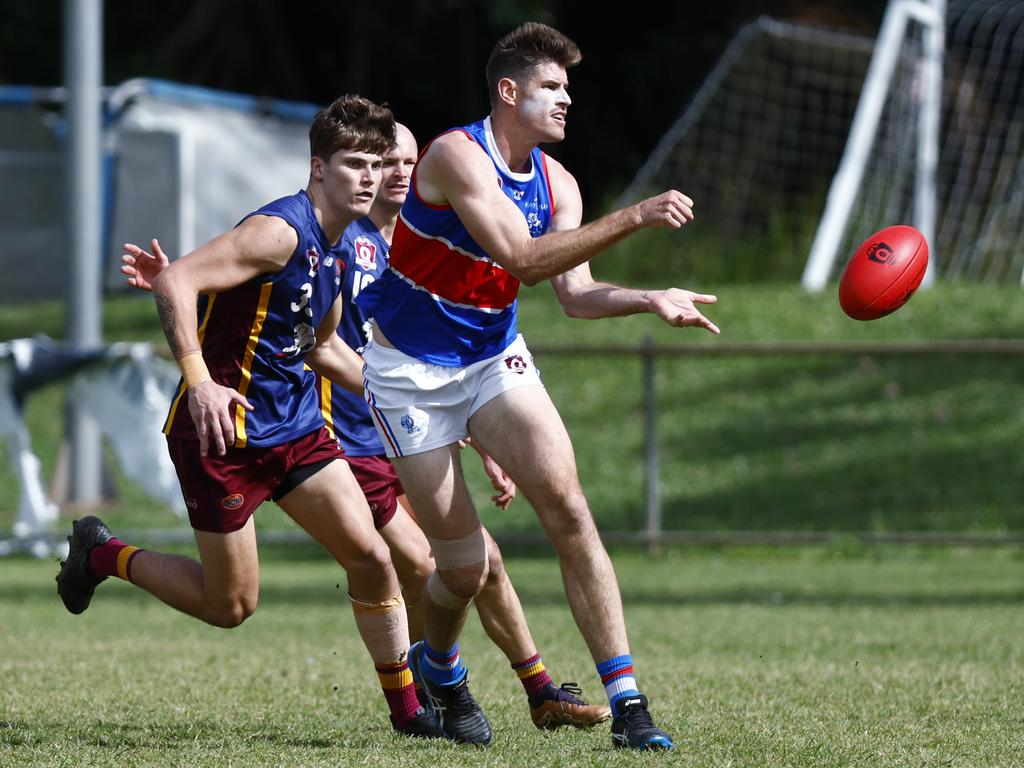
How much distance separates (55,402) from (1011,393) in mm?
10472

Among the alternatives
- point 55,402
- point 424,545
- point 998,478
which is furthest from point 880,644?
point 55,402

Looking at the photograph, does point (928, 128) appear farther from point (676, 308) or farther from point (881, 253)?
point (676, 308)

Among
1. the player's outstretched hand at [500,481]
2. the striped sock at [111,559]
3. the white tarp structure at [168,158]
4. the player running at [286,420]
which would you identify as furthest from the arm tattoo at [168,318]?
the white tarp structure at [168,158]

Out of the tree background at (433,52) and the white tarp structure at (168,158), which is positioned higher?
the tree background at (433,52)

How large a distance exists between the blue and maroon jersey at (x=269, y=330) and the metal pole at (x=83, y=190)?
8.68 meters

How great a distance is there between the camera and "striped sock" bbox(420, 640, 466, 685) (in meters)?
5.78

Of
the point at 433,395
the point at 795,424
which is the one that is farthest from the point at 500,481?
the point at 795,424

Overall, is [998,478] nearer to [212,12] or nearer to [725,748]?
[725,748]

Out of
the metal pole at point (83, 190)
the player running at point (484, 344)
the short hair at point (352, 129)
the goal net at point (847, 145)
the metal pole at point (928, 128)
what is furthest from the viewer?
the goal net at point (847, 145)

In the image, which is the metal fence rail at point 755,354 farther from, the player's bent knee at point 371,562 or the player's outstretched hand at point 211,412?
the player's outstretched hand at point 211,412

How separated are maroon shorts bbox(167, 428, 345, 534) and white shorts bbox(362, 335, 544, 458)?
0.34 metres

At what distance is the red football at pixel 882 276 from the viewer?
588 centimetres

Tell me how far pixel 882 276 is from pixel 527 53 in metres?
1.60

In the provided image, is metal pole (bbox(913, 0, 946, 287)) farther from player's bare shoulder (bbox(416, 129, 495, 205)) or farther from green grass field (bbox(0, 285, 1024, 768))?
player's bare shoulder (bbox(416, 129, 495, 205))
